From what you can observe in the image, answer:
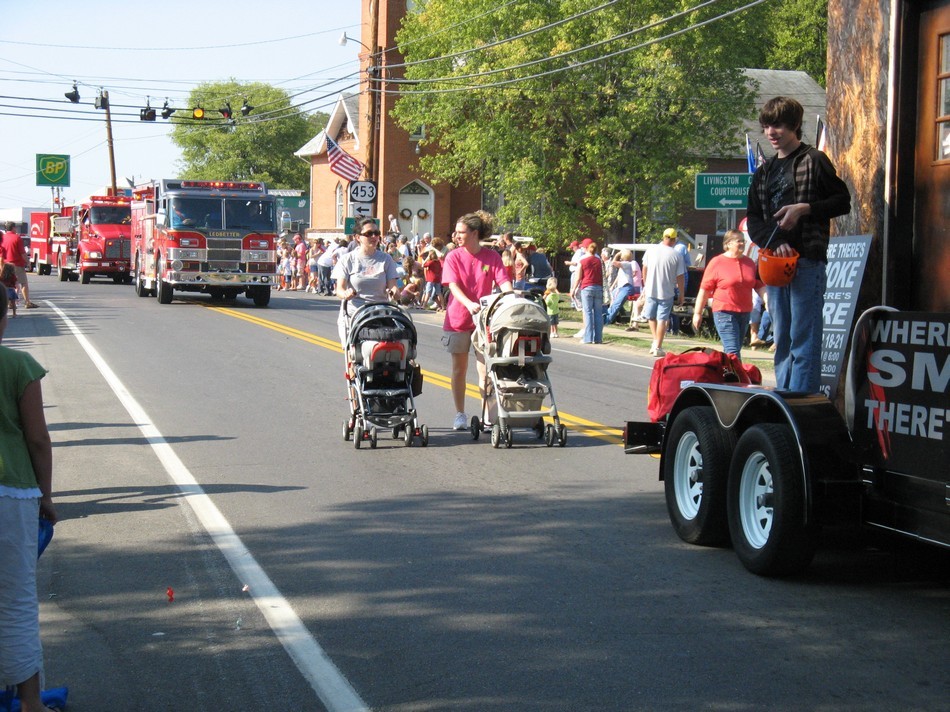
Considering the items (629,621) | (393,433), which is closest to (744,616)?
(629,621)

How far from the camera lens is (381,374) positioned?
10773mm

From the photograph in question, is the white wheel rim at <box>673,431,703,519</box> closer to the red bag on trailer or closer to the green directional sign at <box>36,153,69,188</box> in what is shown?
the red bag on trailer

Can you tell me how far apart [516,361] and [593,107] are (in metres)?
32.0

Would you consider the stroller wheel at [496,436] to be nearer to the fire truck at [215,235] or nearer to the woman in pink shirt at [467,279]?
A: the woman in pink shirt at [467,279]

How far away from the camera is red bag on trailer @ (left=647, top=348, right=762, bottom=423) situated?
25.4 feet

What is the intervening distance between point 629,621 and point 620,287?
2148 centimetres

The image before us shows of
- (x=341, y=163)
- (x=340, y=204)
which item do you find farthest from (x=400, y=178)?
(x=341, y=163)

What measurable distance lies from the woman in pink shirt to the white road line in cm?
280

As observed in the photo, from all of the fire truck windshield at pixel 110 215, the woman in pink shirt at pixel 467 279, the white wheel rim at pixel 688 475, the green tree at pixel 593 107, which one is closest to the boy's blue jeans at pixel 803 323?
the white wheel rim at pixel 688 475

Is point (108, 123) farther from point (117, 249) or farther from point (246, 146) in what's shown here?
point (246, 146)

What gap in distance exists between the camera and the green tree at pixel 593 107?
39781 millimetres

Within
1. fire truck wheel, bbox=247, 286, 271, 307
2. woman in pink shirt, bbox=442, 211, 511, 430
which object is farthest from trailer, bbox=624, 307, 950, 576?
fire truck wheel, bbox=247, 286, 271, 307

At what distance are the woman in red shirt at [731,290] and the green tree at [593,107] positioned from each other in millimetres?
24610

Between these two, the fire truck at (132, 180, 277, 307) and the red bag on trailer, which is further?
the fire truck at (132, 180, 277, 307)
